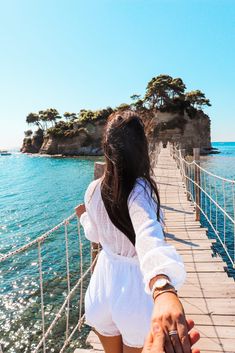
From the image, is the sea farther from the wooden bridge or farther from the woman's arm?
the woman's arm

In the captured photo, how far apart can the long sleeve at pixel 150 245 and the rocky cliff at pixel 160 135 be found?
52258mm

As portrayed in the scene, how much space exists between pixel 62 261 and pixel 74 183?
55.6ft

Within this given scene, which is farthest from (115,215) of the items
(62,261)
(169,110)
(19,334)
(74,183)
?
(169,110)

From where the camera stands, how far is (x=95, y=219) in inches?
54.0

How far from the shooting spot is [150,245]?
91cm

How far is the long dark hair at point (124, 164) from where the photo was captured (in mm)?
1194

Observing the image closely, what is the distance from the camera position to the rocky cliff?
57125mm

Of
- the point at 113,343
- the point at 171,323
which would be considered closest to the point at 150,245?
the point at 171,323

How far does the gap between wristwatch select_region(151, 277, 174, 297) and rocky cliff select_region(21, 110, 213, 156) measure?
52555 mm

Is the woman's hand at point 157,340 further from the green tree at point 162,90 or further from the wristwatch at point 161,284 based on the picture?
the green tree at point 162,90

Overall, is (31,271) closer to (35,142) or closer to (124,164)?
(124,164)

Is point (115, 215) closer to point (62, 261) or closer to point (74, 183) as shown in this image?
point (62, 261)

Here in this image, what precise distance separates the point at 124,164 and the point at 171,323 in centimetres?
65

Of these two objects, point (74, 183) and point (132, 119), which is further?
point (74, 183)
